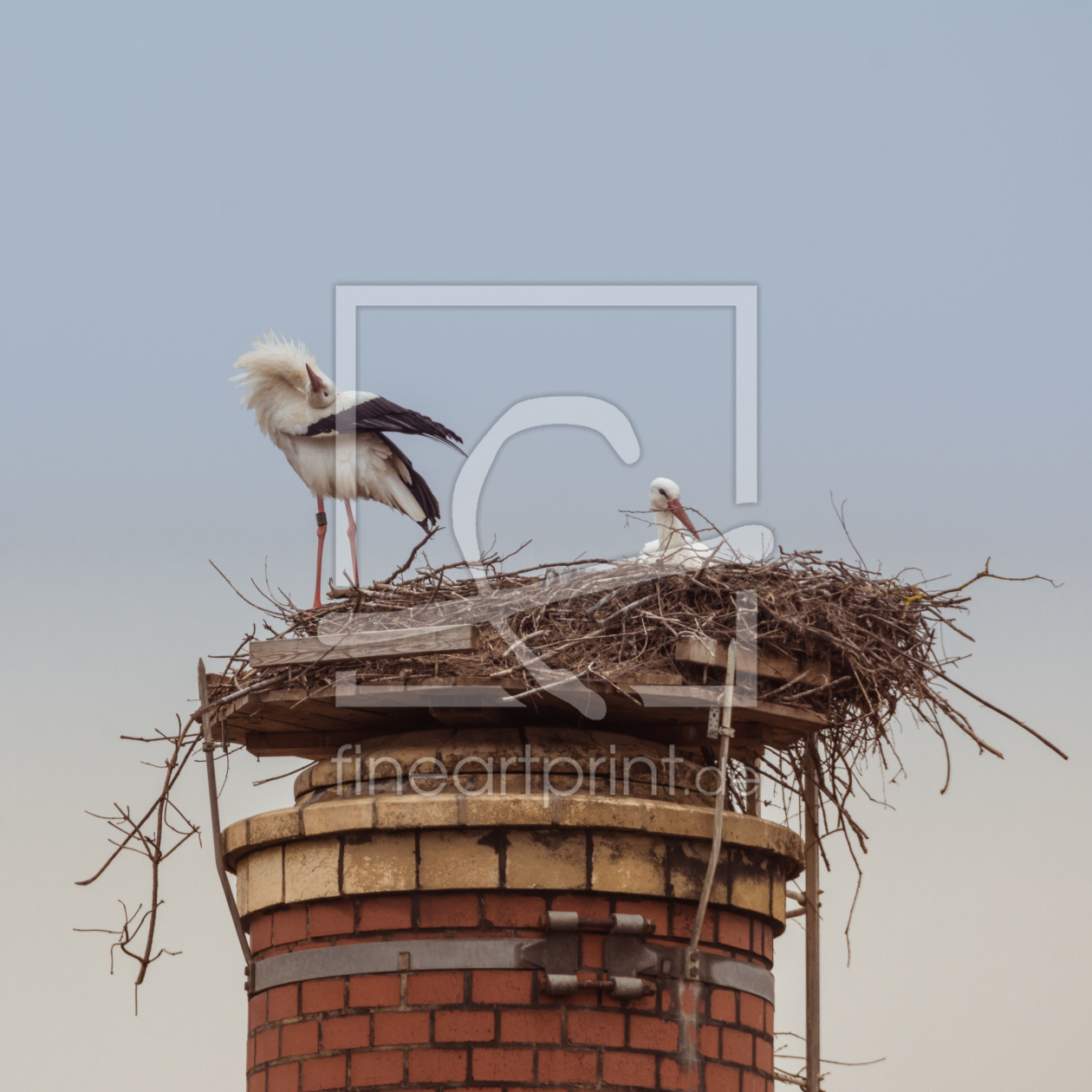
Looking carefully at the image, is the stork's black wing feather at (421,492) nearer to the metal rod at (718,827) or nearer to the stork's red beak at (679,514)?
the stork's red beak at (679,514)

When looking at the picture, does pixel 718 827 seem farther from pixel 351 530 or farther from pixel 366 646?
pixel 351 530

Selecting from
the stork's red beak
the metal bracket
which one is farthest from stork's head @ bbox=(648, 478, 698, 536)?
the metal bracket

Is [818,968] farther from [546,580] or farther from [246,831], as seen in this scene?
[246,831]

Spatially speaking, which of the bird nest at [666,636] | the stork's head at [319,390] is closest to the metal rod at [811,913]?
the bird nest at [666,636]

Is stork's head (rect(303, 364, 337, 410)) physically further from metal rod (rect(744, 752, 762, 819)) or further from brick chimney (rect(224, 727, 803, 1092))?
metal rod (rect(744, 752, 762, 819))

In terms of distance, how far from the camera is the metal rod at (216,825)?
6.47 m

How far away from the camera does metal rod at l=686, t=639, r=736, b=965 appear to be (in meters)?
6.00

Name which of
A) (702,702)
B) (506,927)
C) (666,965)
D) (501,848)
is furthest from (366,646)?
(666,965)

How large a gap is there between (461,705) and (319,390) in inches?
132

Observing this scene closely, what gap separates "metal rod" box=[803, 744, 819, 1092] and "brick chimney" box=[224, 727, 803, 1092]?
456mm

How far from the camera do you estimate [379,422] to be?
8867 mm

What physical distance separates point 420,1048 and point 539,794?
0.99 meters

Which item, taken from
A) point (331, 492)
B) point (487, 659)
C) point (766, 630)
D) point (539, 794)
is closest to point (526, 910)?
point (539, 794)

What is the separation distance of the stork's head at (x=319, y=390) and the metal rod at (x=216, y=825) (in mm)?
2796
